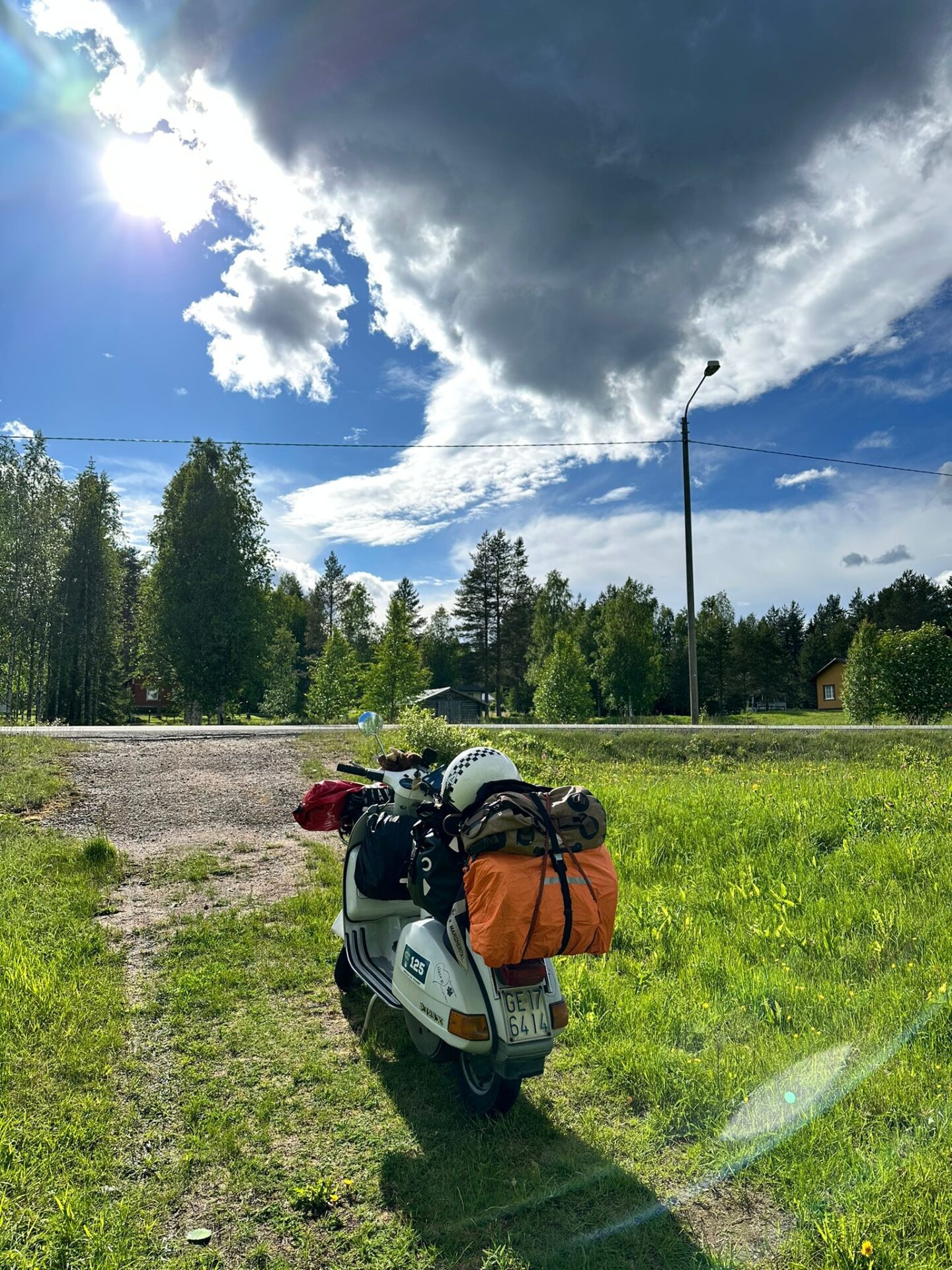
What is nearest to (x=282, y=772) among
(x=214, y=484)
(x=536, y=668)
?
(x=214, y=484)

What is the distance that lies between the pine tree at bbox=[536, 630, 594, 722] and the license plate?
140ft

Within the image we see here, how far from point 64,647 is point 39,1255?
3667 centimetres

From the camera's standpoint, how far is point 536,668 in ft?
184

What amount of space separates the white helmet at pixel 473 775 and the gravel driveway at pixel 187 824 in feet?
9.73

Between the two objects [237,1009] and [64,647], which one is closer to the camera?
[237,1009]

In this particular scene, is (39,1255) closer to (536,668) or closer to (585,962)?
(585,962)

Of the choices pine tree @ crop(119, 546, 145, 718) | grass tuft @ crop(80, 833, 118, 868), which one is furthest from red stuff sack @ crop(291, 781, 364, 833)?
pine tree @ crop(119, 546, 145, 718)

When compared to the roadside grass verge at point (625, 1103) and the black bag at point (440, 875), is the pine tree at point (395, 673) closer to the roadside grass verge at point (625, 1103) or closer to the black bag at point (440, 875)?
the roadside grass verge at point (625, 1103)

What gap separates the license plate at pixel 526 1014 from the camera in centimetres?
272

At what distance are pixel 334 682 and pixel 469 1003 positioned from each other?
3756cm

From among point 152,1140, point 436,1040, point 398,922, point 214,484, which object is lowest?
point 152,1140

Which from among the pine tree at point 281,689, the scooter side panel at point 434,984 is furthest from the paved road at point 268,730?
the pine tree at point 281,689

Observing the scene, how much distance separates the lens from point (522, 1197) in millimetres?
2578

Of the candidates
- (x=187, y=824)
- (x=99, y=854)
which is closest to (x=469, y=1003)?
(x=99, y=854)
